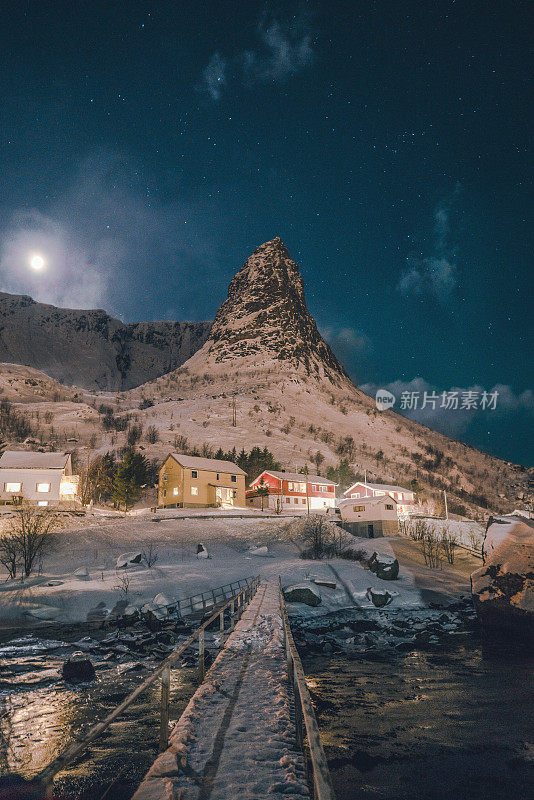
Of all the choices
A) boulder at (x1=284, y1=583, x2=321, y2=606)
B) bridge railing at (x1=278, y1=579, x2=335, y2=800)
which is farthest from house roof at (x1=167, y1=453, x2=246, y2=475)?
bridge railing at (x1=278, y1=579, x2=335, y2=800)

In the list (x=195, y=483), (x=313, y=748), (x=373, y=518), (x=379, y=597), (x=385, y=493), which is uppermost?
(x=195, y=483)

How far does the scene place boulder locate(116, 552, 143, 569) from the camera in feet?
119

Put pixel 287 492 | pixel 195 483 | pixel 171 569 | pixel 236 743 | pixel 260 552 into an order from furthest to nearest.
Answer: pixel 287 492 → pixel 195 483 → pixel 260 552 → pixel 171 569 → pixel 236 743

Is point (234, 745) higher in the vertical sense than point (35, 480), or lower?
lower

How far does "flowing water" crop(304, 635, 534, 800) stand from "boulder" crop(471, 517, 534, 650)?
788 centimetres

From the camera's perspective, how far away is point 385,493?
7575cm

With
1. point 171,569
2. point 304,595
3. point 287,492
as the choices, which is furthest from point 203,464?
point 304,595

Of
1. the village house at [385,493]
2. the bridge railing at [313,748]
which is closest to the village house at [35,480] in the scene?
the village house at [385,493]

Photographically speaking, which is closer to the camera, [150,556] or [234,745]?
[234,745]

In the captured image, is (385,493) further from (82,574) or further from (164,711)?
(164,711)

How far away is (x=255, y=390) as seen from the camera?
164000mm

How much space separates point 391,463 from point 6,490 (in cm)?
10611

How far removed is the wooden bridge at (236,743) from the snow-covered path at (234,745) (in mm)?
12

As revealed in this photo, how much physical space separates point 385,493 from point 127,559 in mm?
50390
